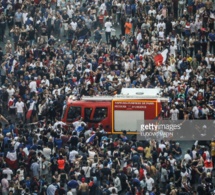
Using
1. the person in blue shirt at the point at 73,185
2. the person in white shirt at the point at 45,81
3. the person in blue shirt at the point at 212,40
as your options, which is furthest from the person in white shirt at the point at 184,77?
the person in blue shirt at the point at 73,185

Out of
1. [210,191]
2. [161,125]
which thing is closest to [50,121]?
[161,125]

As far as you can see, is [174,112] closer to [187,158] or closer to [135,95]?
[135,95]

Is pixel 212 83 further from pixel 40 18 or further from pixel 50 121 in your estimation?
pixel 40 18

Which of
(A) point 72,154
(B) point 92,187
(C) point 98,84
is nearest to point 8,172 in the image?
(A) point 72,154

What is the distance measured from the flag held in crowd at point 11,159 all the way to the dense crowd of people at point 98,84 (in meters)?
0.04

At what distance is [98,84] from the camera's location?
56500 millimetres

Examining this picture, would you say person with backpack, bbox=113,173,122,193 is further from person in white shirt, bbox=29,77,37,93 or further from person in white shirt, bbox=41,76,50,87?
person in white shirt, bbox=41,76,50,87

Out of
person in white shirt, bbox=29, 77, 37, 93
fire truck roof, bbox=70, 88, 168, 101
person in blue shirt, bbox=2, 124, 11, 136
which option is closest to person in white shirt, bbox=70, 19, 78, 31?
person in white shirt, bbox=29, 77, 37, 93

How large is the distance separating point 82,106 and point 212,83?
21.9 feet

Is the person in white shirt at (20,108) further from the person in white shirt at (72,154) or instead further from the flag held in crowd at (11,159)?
the person in white shirt at (72,154)

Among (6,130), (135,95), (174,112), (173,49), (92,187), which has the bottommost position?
(92,187)

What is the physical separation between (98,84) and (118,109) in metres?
3.90

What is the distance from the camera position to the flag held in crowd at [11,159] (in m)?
48.3

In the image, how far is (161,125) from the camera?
169 feet
